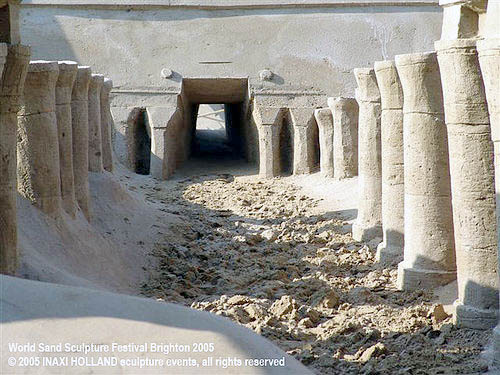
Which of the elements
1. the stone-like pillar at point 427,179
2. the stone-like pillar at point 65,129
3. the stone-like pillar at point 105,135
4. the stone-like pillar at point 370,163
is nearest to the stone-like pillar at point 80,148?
the stone-like pillar at point 65,129

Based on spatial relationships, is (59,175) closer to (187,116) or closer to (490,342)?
→ (490,342)

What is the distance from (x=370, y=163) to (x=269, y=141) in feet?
20.3

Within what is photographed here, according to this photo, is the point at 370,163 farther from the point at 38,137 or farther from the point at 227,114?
the point at 227,114

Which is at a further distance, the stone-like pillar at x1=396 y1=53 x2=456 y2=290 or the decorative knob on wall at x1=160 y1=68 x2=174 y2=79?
the decorative knob on wall at x1=160 y1=68 x2=174 y2=79

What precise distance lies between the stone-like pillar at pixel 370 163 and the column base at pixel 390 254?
39.9 inches

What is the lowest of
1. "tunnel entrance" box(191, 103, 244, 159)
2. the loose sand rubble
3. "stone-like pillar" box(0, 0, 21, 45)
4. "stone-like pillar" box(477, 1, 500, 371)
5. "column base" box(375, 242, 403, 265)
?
the loose sand rubble

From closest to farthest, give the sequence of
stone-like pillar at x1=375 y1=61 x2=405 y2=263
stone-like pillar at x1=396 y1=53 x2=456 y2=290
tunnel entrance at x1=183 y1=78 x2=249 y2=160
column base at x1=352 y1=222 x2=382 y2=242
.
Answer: stone-like pillar at x1=396 y1=53 x2=456 y2=290, stone-like pillar at x1=375 y1=61 x2=405 y2=263, column base at x1=352 y1=222 x2=382 y2=242, tunnel entrance at x1=183 y1=78 x2=249 y2=160

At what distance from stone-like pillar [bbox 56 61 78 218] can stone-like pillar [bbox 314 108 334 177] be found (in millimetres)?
6875

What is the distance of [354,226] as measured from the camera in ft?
39.2

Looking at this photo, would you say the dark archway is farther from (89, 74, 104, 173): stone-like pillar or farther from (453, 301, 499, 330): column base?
(453, 301, 499, 330): column base

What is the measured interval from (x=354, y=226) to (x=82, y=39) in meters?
8.85

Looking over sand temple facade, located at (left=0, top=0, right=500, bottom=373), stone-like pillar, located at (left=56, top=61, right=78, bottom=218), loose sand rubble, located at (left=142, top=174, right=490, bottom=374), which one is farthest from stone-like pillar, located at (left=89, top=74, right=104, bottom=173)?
stone-like pillar, located at (left=56, top=61, right=78, bottom=218)

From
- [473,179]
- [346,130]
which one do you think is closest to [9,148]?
[473,179]

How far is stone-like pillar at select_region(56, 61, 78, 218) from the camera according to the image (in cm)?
973
